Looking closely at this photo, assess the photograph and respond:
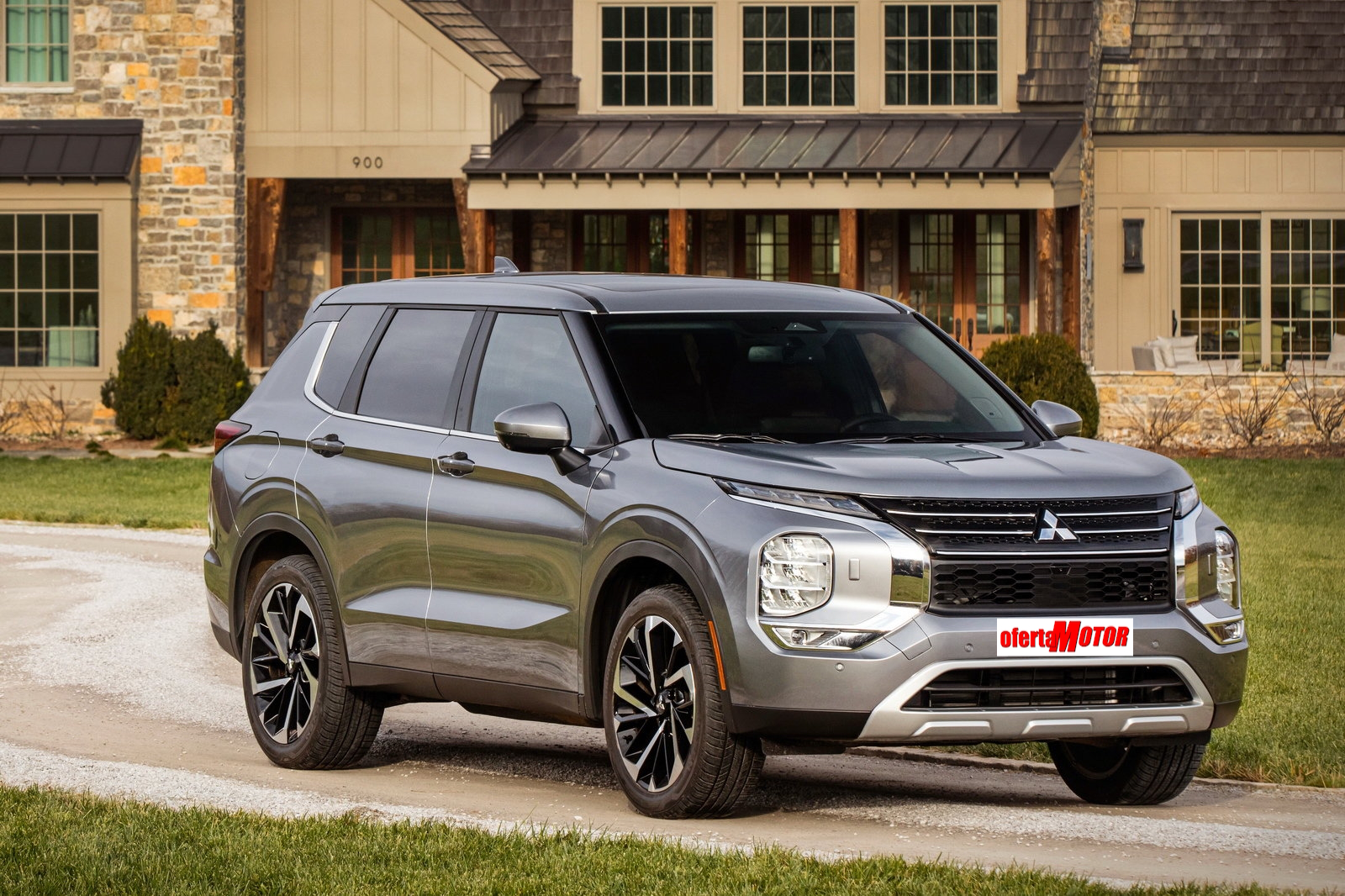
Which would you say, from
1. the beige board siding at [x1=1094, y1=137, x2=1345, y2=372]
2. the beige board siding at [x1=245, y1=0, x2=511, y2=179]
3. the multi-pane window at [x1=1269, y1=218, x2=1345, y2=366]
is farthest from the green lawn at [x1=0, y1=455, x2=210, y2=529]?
the multi-pane window at [x1=1269, y1=218, x2=1345, y2=366]

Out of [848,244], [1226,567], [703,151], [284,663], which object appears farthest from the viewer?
[703,151]

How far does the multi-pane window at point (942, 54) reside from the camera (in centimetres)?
2873

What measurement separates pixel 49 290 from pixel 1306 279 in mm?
17501

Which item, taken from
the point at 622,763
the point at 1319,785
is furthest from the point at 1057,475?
the point at 1319,785

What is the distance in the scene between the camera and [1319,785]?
8461 mm

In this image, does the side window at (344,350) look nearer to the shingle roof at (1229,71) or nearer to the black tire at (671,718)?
the black tire at (671,718)

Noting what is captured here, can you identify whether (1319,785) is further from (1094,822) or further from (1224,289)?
(1224,289)

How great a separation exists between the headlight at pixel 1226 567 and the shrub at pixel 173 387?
21.0m

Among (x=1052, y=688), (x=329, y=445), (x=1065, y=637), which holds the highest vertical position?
(x=329, y=445)

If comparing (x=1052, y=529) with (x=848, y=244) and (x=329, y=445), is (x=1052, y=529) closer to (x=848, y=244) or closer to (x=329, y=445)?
(x=329, y=445)

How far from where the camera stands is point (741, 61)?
29109mm

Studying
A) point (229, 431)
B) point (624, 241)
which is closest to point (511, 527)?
point (229, 431)

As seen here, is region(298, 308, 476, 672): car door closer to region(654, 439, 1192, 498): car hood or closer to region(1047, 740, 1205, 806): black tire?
region(654, 439, 1192, 498): car hood

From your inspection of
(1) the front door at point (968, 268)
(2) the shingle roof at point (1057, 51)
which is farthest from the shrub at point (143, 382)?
(2) the shingle roof at point (1057, 51)
